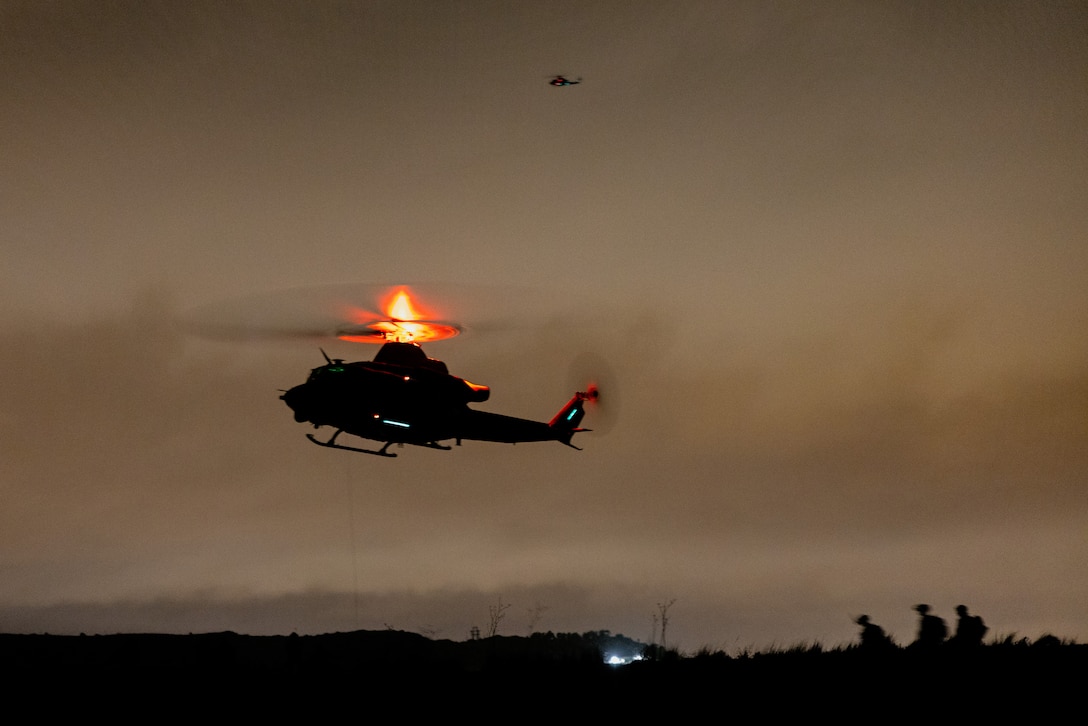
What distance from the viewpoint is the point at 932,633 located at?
31.2 metres

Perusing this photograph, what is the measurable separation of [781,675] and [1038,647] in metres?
9.53

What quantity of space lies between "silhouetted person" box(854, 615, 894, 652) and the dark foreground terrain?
389 mm

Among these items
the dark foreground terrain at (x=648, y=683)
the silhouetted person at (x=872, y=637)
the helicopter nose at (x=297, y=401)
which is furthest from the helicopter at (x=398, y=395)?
the silhouetted person at (x=872, y=637)

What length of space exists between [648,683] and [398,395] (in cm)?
1179

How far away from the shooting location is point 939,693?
89.4ft

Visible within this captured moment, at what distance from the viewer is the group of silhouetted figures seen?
102ft

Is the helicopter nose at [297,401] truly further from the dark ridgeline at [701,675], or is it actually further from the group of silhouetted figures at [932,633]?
the group of silhouetted figures at [932,633]

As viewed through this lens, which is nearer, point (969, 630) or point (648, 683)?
point (648, 683)

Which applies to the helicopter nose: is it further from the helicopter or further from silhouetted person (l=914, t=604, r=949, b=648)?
silhouetted person (l=914, t=604, r=949, b=648)

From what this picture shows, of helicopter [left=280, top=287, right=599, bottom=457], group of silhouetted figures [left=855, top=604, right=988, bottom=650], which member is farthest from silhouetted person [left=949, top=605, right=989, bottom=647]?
helicopter [left=280, top=287, right=599, bottom=457]

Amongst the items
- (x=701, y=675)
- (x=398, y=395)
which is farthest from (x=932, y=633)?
(x=398, y=395)

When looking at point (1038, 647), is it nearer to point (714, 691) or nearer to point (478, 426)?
point (714, 691)

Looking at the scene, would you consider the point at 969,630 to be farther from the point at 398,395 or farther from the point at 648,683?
the point at 398,395

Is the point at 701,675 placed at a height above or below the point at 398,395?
below
